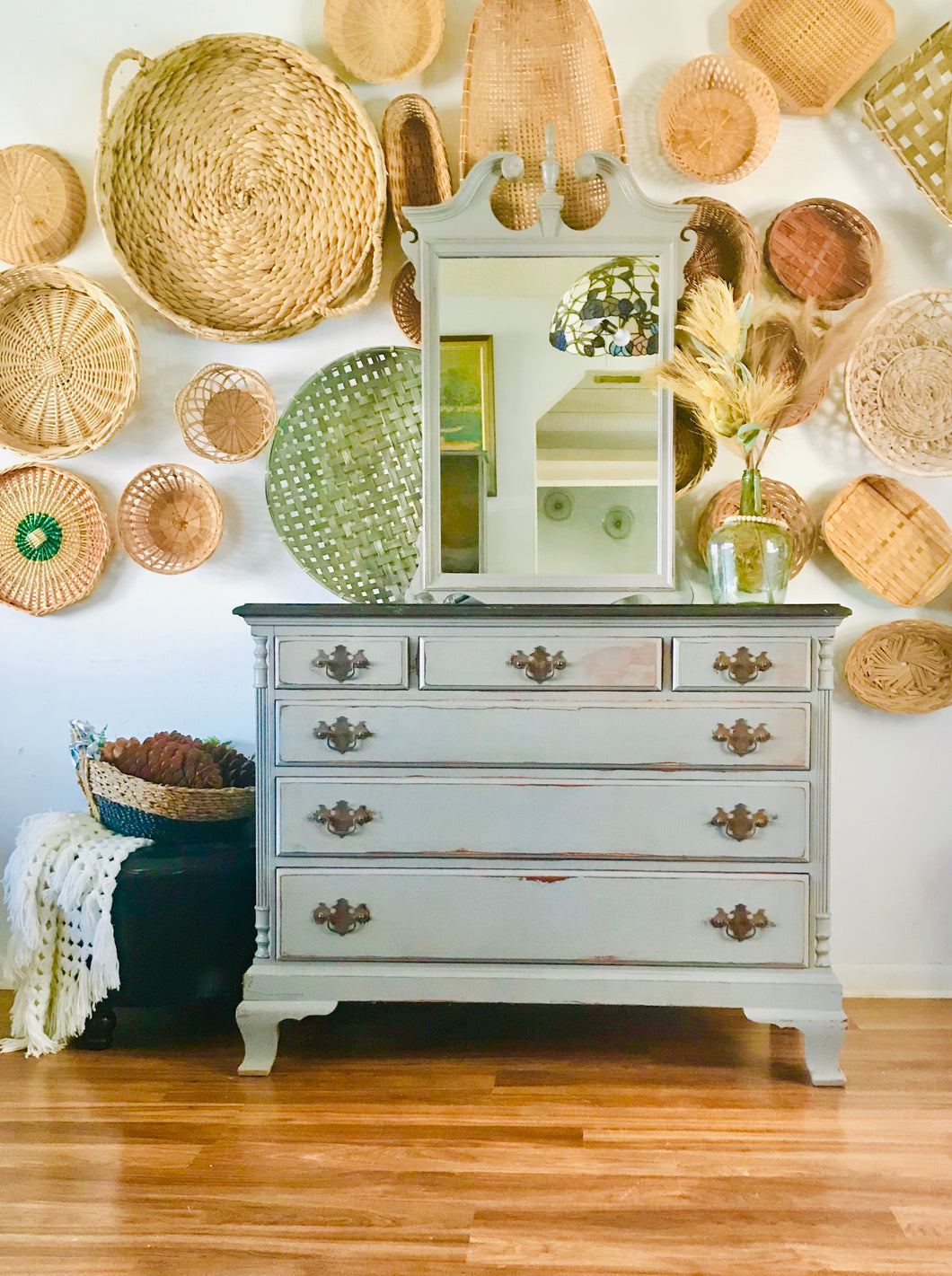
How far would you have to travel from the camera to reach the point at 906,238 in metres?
2.49

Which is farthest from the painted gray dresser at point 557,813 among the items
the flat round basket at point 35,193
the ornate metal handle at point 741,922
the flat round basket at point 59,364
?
the flat round basket at point 35,193

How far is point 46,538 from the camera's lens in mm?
2584

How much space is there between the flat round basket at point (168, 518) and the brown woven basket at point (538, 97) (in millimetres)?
989

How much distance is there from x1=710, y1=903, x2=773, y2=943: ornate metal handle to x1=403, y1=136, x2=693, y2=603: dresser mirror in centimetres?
71

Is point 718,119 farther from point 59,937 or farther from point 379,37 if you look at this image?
point 59,937

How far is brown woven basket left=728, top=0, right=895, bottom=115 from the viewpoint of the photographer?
7.88 ft

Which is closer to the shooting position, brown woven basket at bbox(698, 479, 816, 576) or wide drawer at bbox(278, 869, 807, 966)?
wide drawer at bbox(278, 869, 807, 966)

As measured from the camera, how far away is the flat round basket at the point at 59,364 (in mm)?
2541

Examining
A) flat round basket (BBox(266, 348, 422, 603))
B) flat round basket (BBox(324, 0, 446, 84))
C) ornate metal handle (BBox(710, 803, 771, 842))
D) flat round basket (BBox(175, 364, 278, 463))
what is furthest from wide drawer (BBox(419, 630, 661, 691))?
flat round basket (BBox(324, 0, 446, 84))

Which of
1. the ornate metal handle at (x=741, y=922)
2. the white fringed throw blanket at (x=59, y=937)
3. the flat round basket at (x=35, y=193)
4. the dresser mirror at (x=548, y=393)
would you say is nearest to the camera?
the ornate metal handle at (x=741, y=922)

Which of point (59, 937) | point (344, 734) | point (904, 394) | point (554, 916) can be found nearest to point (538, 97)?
point (904, 394)

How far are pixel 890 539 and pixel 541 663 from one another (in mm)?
1020

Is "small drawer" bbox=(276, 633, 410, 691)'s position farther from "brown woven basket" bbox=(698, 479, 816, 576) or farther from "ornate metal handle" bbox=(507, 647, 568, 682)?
"brown woven basket" bbox=(698, 479, 816, 576)

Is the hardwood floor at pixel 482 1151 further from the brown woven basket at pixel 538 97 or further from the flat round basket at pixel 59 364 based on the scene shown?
the brown woven basket at pixel 538 97
